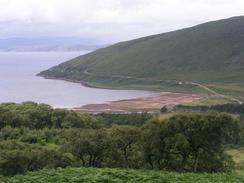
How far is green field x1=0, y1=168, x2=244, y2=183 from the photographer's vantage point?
33322 mm

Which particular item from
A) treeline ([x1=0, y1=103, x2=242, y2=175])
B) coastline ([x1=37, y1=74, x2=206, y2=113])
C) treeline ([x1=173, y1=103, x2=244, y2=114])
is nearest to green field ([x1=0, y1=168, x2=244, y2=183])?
treeline ([x1=0, y1=103, x2=242, y2=175])

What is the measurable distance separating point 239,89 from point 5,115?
11681cm

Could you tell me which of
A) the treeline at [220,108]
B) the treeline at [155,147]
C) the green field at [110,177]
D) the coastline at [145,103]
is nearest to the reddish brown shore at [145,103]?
the coastline at [145,103]

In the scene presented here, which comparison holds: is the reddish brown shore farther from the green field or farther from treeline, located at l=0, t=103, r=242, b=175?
the green field

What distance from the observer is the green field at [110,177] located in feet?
109

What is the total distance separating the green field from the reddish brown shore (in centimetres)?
9506

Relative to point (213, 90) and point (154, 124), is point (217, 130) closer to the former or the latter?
point (154, 124)

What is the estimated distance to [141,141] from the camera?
43.8 m

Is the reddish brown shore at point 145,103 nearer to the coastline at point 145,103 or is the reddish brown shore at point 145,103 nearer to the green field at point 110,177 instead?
the coastline at point 145,103

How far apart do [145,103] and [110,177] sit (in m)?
115

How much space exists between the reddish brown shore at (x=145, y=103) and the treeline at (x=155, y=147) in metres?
86.4

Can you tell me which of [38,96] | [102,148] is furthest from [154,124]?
[38,96]

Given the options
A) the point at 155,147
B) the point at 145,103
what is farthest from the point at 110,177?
the point at 145,103

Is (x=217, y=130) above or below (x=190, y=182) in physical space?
above
